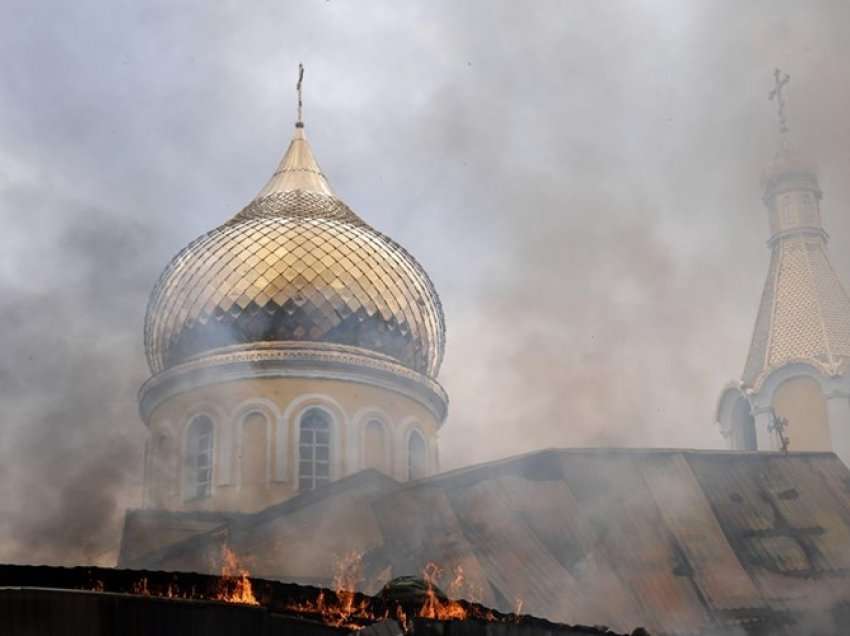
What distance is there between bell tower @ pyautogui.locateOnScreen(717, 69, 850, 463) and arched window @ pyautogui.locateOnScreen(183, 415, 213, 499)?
1172 centimetres

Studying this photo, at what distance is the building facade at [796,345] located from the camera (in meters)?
37.2

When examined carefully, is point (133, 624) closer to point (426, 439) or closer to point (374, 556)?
point (374, 556)

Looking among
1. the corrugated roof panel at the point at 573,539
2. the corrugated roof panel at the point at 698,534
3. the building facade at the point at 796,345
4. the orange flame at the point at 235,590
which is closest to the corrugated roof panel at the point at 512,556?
the corrugated roof panel at the point at 573,539

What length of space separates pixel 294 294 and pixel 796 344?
12.1 meters

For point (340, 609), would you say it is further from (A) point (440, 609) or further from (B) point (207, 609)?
(B) point (207, 609)

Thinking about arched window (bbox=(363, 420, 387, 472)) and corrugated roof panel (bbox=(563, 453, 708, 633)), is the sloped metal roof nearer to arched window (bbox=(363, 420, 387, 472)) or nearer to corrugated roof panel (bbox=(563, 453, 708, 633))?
corrugated roof panel (bbox=(563, 453, 708, 633))

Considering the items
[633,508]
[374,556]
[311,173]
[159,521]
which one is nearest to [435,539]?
[374,556]

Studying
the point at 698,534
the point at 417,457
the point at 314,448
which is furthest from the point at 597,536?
the point at 314,448

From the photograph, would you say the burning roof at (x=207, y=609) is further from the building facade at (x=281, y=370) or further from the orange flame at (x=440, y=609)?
the building facade at (x=281, y=370)

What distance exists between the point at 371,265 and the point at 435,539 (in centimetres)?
839

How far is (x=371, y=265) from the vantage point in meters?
32.8

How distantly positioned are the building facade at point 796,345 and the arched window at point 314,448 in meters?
9.80

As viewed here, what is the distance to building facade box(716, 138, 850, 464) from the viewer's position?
37156 millimetres

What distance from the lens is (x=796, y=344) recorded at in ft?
125
